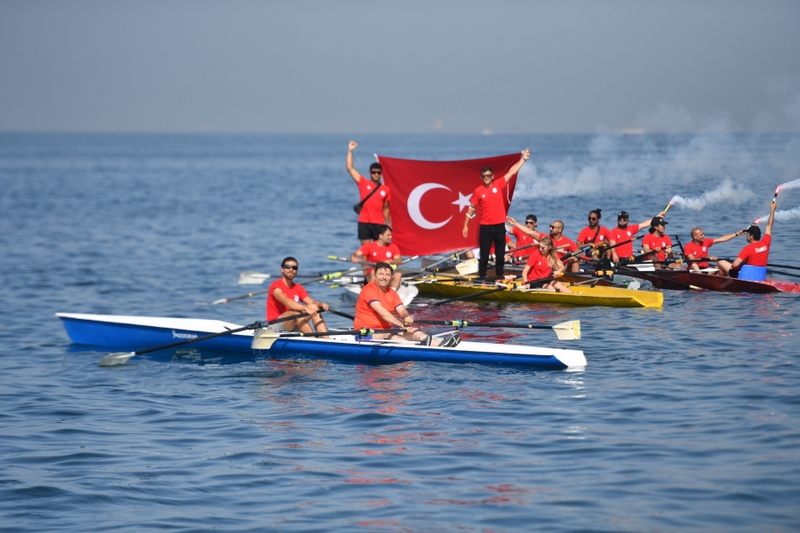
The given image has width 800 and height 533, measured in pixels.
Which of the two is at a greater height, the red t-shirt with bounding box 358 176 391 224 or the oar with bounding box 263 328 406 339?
the red t-shirt with bounding box 358 176 391 224

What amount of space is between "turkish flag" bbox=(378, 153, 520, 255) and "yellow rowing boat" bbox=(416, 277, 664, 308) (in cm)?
143

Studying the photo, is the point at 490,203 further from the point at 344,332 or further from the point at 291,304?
the point at 344,332

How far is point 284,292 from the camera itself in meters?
19.8

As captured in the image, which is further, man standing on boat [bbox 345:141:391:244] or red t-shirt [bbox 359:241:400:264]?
man standing on boat [bbox 345:141:391:244]

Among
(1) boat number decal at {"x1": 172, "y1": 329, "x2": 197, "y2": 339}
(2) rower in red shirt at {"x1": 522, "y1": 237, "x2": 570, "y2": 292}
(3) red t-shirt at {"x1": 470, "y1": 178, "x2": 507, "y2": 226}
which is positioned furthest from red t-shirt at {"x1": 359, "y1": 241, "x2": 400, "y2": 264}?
(1) boat number decal at {"x1": 172, "y1": 329, "x2": 197, "y2": 339}

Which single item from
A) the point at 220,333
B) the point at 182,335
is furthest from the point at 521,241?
the point at 220,333

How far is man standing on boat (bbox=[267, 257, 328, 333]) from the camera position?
770 inches

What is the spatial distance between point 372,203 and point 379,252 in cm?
281

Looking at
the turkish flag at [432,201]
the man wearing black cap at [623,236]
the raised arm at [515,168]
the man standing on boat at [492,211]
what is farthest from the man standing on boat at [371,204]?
the man wearing black cap at [623,236]

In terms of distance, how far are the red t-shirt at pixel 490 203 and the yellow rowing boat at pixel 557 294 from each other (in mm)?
1497

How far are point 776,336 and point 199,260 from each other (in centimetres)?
2519

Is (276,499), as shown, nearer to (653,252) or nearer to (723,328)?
(723,328)

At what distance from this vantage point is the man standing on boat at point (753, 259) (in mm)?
24031

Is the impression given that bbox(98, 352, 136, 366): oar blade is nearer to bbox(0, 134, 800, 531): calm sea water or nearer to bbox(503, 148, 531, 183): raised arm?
bbox(0, 134, 800, 531): calm sea water
